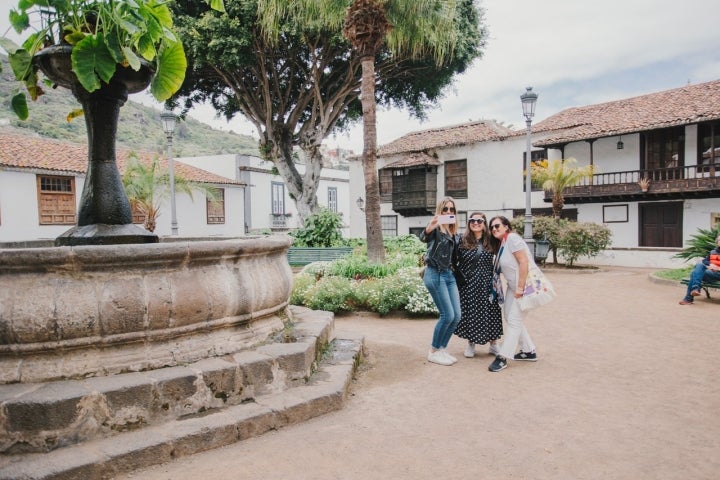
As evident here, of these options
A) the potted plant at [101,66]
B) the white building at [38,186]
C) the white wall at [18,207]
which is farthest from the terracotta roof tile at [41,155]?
the potted plant at [101,66]

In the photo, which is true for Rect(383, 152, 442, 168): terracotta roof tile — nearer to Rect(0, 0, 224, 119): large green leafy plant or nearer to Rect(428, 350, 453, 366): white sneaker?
Rect(428, 350, 453, 366): white sneaker

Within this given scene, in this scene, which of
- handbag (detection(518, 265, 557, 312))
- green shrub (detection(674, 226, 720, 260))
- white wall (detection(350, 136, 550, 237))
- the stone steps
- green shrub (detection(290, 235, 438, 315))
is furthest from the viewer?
white wall (detection(350, 136, 550, 237))

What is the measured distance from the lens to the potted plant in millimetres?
3449

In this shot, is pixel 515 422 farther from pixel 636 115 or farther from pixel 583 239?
pixel 636 115

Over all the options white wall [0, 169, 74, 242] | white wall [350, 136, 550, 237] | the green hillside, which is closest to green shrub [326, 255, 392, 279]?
white wall [0, 169, 74, 242]

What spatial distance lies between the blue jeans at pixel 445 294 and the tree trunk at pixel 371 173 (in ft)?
19.6

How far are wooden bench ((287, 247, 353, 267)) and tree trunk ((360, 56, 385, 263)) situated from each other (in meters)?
2.63

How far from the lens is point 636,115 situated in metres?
21.1

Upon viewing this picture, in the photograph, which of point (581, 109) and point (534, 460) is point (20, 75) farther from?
point (581, 109)

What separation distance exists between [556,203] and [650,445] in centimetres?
1760

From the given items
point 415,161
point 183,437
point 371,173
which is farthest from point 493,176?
point 183,437

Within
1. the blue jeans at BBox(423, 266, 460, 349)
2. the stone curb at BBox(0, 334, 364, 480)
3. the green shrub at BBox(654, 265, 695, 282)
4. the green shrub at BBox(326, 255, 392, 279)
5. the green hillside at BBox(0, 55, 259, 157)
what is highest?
the green hillside at BBox(0, 55, 259, 157)

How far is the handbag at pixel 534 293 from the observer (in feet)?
15.2

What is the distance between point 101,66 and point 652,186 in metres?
21.4
